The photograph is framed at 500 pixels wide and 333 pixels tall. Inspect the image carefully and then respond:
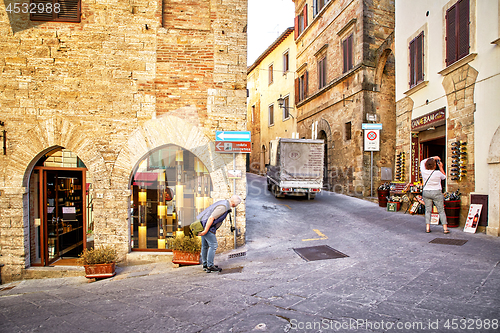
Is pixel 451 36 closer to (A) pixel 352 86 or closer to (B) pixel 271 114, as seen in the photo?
(A) pixel 352 86

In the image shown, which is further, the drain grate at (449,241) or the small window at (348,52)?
the small window at (348,52)

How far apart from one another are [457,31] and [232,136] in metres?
6.76

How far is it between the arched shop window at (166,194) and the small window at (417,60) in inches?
310

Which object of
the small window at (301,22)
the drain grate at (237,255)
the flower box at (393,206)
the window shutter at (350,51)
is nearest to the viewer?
the drain grate at (237,255)

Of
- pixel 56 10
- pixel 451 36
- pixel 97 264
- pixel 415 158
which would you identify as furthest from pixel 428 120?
pixel 56 10

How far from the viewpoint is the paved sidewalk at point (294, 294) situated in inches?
121

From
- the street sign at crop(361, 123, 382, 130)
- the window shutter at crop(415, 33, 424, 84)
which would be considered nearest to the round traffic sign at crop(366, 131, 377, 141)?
the street sign at crop(361, 123, 382, 130)

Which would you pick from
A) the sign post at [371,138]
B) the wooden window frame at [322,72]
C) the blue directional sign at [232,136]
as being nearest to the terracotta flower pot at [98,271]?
the blue directional sign at [232,136]

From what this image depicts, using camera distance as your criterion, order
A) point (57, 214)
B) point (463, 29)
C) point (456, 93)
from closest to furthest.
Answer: point (57, 214)
point (463, 29)
point (456, 93)

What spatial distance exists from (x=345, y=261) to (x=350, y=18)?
1308cm

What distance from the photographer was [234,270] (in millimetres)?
5348

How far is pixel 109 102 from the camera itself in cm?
673

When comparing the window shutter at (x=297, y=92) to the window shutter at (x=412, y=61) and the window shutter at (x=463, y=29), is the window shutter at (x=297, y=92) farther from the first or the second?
the window shutter at (x=463, y=29)

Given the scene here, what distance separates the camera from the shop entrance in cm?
697
